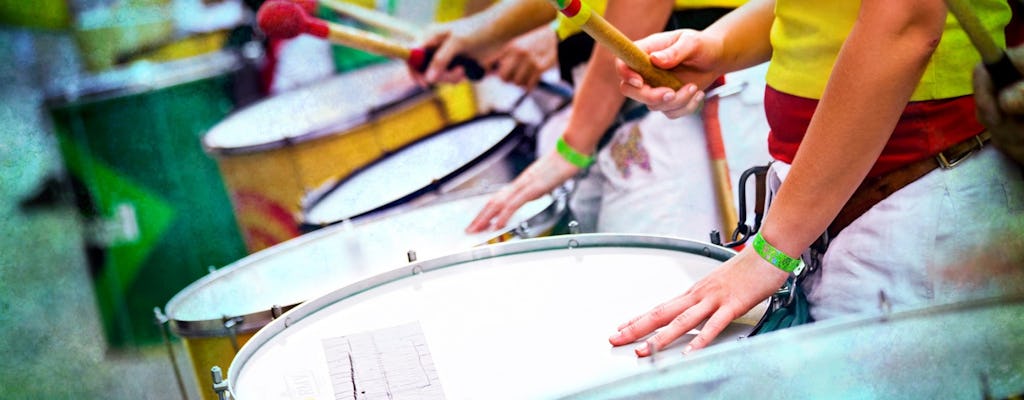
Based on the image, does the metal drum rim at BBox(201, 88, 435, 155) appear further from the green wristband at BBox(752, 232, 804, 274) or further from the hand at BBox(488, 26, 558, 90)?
the green wristband at BBox(752, 232, 804, 274)

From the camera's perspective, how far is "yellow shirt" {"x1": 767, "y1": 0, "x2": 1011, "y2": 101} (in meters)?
0.81

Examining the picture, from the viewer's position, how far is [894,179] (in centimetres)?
92

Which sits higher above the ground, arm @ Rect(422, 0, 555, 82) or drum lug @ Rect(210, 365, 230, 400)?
arm @ Rect(422, 0, 555, 82)

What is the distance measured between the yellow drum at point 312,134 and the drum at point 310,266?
0.13 metres

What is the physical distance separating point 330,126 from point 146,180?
→ 0.29 meters

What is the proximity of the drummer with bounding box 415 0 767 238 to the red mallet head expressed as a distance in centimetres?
32

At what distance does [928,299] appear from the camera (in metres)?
0.92

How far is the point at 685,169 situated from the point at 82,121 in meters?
0.88

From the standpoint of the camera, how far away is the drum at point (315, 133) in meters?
1.71

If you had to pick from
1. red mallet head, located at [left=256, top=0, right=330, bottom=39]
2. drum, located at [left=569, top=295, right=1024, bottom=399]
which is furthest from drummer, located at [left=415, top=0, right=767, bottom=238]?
drum, located at [left=569, top=295, right=1024, bottom=399]

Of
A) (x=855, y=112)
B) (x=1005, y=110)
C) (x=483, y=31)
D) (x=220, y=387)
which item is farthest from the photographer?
(x=483, y=31)

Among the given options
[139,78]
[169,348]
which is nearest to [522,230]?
[169,348]

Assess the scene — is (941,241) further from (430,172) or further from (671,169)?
(430,172)

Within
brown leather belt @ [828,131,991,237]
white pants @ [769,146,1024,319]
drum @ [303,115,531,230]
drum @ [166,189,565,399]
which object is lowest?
white pants @ [769,146,1024,319]
